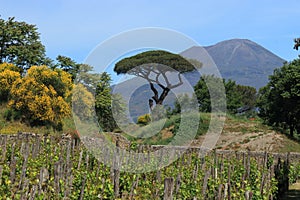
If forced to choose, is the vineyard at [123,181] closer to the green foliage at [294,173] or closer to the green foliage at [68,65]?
the green foliage at [294,173]

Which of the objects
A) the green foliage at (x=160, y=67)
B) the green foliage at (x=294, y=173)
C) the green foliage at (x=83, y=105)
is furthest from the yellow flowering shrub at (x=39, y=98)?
the green foliage at (x=294, y=173)

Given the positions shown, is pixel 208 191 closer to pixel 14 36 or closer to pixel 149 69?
pixel 149 69

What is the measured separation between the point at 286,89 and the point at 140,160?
2157cm

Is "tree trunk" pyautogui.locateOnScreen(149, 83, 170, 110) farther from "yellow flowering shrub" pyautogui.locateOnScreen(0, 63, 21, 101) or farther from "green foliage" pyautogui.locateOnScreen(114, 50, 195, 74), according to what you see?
"yellow flowering shrub" pyautogui.locateOnScreen(0, 63, 21, 101)

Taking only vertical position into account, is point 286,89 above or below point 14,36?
below

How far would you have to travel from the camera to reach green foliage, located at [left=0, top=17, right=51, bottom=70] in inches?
1448

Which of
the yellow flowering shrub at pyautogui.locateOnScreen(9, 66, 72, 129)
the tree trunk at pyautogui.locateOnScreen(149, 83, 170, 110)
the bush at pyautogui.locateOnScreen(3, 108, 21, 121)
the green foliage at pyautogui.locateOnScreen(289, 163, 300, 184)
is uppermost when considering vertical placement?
the tree trunk at pyautogui.locateOnScreen(149, 83, 170, 110)

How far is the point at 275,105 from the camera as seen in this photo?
34562 millimetres

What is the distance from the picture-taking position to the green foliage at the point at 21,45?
121 ft

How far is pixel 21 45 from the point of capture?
1499 inches

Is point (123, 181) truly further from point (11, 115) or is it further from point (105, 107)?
point (11, 115)

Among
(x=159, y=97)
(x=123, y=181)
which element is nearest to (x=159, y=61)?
(x=159, y=97)

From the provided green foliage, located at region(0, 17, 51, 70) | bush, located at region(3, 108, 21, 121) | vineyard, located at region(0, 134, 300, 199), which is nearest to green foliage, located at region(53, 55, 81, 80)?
green foliage, located at region(0, 17, 51, 70)

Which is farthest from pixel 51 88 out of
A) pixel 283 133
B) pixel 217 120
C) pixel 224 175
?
pixel 224 175
